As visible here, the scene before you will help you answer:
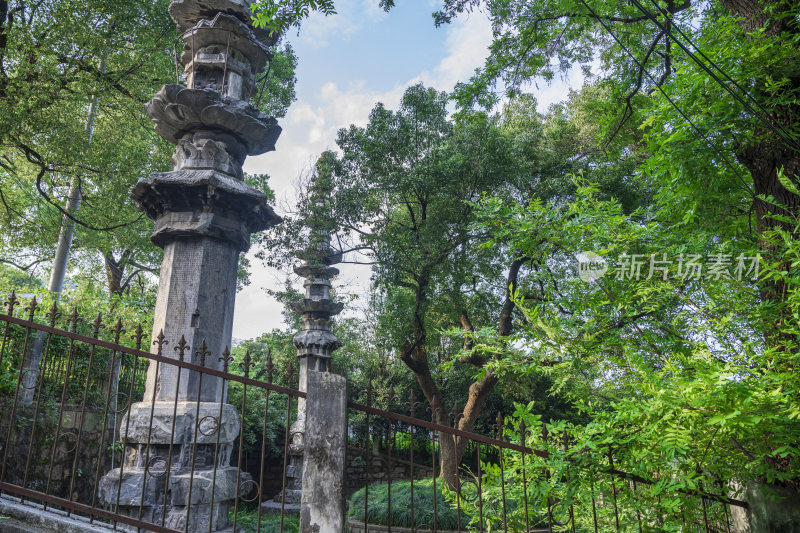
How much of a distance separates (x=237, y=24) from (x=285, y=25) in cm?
136

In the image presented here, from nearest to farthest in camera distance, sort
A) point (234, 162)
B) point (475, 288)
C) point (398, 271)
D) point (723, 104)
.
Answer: point (723, 104) < point (234, 162) < point (398, 271) < point (475, 288)

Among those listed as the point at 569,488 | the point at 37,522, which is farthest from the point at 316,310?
the point at 569,488

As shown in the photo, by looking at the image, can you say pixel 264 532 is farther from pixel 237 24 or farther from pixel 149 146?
pixel 149 146

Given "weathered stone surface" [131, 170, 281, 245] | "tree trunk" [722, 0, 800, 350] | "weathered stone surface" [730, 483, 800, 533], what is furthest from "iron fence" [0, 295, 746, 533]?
"tree trunk" [722, 0, 800, 350]

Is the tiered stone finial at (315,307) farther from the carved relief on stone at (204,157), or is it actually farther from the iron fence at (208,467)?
the carved relief on stone at (204,157)

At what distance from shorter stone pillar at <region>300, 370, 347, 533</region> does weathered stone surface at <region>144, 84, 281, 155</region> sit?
3.70 metres

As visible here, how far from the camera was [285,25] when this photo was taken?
17.2 ft

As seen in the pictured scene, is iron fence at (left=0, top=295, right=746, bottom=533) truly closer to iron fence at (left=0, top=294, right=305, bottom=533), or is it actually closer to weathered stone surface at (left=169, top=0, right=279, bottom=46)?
iron fence at (left=0, top=294, right=305, bottom=533)

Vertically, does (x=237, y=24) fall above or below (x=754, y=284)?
above

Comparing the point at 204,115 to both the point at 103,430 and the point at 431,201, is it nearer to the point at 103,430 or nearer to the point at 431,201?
the point at 103,430

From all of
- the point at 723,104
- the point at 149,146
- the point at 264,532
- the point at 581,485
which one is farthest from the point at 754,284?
the point at 149,146

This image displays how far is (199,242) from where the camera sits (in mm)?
5578

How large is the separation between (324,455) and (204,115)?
423cm

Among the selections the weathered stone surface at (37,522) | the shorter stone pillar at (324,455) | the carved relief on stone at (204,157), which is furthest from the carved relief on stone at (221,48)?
the weathered stone surface at (37,522)
